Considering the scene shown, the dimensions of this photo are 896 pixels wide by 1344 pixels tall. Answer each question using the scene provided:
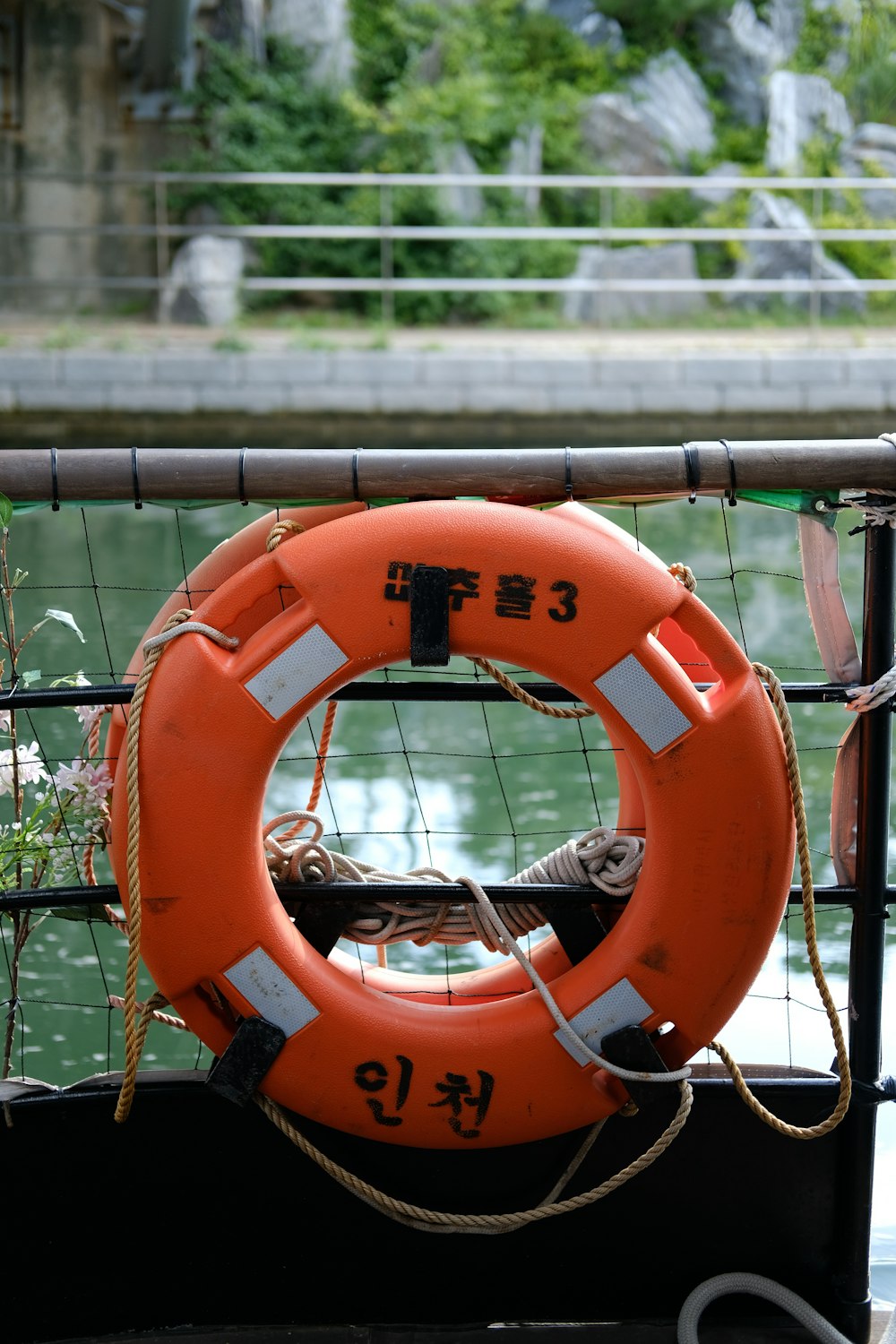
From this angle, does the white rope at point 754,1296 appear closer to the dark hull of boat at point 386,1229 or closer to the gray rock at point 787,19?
the dark hull of boat at point 386,1229

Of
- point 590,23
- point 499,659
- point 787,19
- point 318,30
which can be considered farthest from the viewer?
point 787,19

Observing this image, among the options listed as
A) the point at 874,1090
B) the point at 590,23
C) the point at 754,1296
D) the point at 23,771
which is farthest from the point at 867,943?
the point at 590,23

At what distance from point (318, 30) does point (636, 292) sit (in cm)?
394

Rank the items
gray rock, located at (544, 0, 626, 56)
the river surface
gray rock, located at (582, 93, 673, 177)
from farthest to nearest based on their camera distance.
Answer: gray rock, located at (544, 0, 626, 56) < gray rock, located at (582, 93, 673, 177) < the river surface

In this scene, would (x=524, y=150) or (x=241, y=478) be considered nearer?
(x=241, y=478)

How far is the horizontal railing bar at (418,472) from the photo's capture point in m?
1.16

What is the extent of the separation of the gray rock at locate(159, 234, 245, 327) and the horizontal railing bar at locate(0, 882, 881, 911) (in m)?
7.01

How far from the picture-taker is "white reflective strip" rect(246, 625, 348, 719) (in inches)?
44.4

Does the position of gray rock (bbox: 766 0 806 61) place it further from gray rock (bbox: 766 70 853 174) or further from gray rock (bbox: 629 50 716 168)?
gray rock (bbox: 629 50 716 168)

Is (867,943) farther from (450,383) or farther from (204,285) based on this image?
Answer: (204,285)

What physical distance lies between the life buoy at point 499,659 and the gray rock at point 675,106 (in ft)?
36.5

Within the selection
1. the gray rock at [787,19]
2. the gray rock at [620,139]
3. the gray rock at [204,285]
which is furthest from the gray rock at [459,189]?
the gray rock at [787,19]

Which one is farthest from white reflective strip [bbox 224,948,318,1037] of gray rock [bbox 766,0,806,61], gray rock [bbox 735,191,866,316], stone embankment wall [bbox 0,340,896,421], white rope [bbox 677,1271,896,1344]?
gray rock [bbox 766,0,806,61]

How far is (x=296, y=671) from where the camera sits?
3.70 ft
